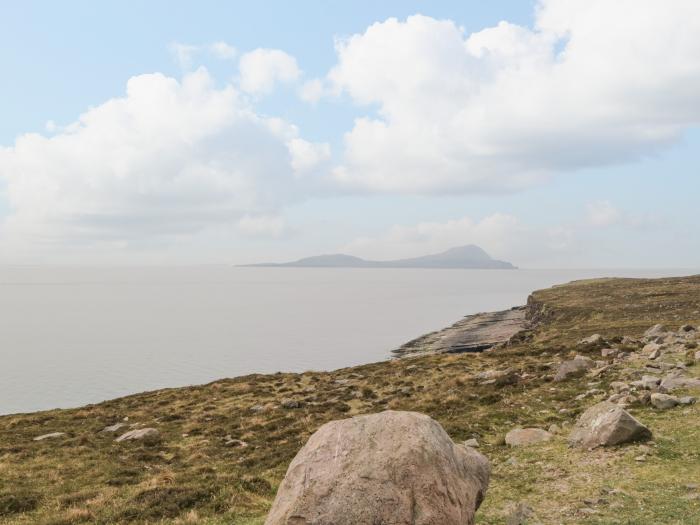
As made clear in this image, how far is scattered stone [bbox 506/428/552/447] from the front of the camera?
1883cm

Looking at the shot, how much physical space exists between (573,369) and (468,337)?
66.8 meters

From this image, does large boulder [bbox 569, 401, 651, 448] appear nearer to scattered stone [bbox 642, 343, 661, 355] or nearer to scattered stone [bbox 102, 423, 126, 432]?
scattered stone [bbox 642, 343, 661, 355]

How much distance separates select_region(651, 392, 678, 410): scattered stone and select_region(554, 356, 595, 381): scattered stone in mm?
7891

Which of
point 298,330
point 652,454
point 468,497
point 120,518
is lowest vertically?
point 298,330

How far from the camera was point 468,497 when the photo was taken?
10.5 m

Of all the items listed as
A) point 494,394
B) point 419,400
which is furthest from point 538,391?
point 419,400

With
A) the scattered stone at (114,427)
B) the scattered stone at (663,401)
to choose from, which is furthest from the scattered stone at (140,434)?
the scattered stone at (663,401)

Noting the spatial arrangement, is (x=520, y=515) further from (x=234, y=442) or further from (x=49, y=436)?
(x=49, y=436)

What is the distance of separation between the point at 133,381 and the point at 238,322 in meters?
72.0

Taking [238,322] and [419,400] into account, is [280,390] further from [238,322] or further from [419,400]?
[238,322]

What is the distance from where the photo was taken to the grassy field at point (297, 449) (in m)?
13.8

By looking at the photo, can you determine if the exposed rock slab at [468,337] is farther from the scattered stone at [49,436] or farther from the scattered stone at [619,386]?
the scattered stone at [49,436]

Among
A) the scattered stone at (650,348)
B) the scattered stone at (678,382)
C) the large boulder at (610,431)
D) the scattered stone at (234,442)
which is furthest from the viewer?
the scattered stone at (650,348)

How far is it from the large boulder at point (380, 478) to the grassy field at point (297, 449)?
3.16 meters
